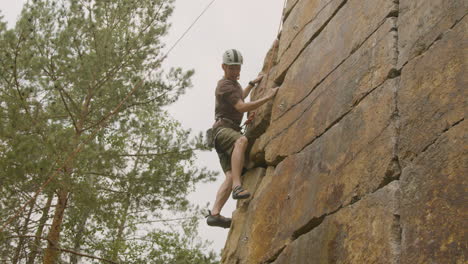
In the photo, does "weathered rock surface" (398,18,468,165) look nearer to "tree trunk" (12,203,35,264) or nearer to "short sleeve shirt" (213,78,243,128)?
"short sleeve shirt" (213,78,243,128)

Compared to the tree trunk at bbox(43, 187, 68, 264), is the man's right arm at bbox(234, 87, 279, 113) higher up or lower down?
higher up

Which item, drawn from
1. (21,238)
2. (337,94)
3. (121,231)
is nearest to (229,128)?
(337,94)

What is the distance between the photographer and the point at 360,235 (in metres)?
3.49

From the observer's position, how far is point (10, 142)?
847cm

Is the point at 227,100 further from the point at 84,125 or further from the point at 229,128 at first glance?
the point at 84,125

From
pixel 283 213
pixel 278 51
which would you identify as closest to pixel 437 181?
pixel 283 213

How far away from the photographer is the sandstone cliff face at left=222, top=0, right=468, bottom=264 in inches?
123

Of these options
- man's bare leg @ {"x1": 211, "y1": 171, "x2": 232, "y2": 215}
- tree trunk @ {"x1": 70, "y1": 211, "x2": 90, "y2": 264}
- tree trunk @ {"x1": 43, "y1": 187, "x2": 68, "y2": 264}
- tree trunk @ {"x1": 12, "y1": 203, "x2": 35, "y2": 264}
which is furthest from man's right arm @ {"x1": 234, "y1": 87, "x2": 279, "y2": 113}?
tree trunk @ {"x1": 70, "y1": 211, "x2": 90, "y2": 264}

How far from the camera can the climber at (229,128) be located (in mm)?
5738

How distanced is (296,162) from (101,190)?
6.52 metres

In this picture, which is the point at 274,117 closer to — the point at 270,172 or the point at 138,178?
the point at 270,172

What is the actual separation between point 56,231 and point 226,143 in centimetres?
453

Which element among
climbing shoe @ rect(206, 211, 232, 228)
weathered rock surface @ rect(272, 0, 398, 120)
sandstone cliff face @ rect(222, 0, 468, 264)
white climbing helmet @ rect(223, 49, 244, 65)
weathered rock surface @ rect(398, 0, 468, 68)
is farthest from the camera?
white climbing helmet @ rect(223, 49, 244, 65)

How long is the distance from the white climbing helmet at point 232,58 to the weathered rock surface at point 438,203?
3.20m
